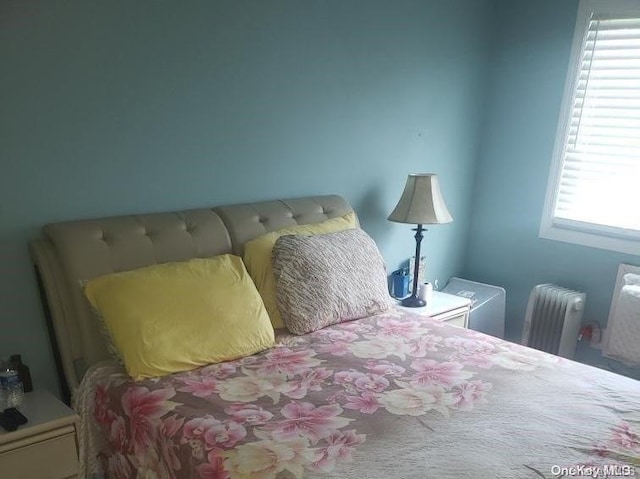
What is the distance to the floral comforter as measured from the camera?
1355 mm

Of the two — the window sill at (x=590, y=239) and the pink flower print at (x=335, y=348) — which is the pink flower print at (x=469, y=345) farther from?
the window sill at (x=590, y=239)

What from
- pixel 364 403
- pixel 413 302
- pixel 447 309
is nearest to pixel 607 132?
pixel 447 309

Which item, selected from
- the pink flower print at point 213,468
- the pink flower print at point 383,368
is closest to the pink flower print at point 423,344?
the pink flower print at point 383,368

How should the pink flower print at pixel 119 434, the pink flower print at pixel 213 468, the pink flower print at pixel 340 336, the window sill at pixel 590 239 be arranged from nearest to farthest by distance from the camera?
the pink flower print at pixel 213 468, the pink flower print at pixel 119 434, the pink flower print at pixel 340 336, the window sill at pixel 590 239

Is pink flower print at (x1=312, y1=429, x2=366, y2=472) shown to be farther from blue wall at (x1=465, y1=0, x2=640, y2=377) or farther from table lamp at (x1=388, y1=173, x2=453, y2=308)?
blue wall at (x1=465, y1=0, x2=640, y2=377)

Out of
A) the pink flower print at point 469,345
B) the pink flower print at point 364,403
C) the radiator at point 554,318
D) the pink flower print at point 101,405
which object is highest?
the pink flower print at point 364,403

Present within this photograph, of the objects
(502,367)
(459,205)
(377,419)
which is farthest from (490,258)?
(377,419)

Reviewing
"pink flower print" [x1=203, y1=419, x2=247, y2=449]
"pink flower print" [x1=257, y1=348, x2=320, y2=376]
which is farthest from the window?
"pink flower print" [x1=203, y1=419, x2=247, y2=449]

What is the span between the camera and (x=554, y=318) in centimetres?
315

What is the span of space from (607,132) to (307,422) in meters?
2.51

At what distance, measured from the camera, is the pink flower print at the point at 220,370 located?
1785 millimetres

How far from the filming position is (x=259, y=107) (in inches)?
96.5

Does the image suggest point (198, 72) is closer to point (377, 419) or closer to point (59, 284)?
point (59, 284)

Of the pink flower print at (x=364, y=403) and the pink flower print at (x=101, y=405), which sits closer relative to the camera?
the pink flower print at (x=364, y=403)
